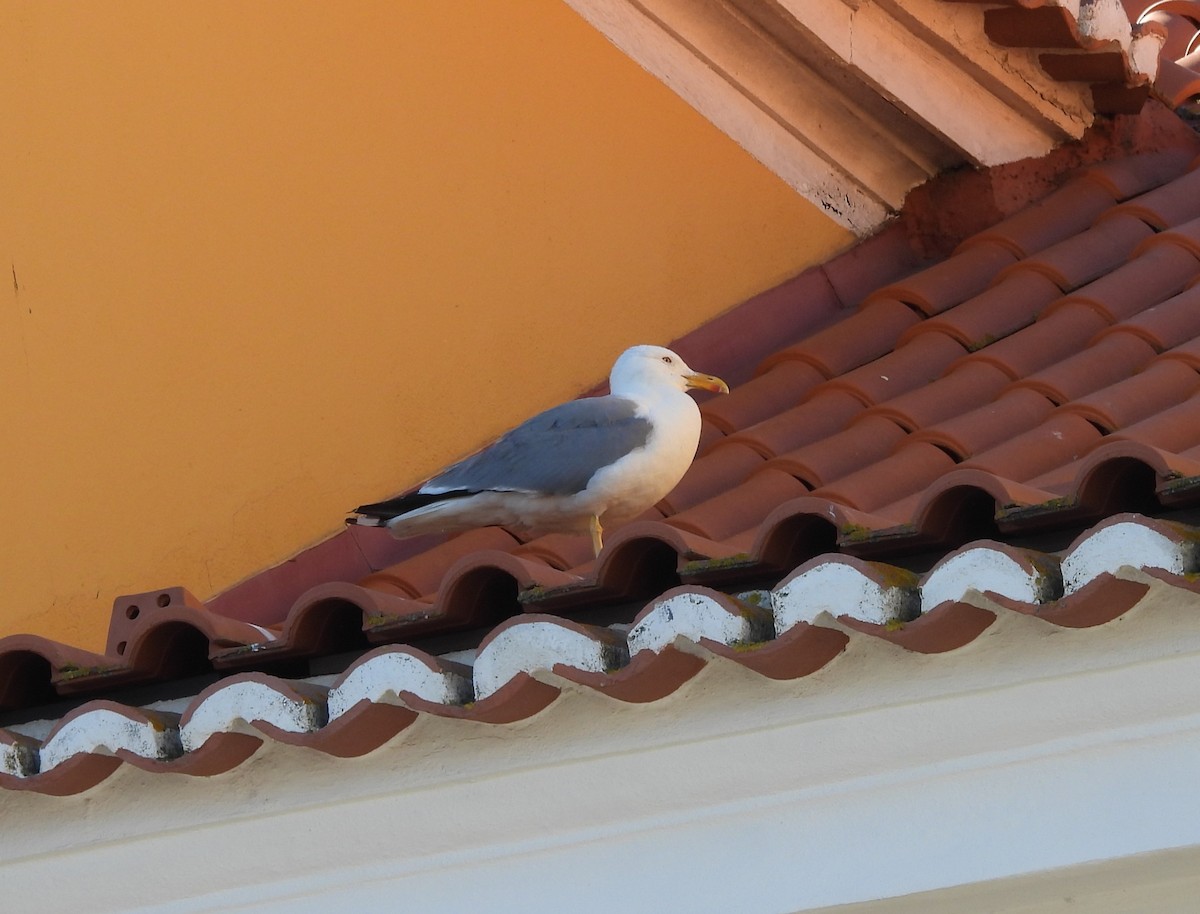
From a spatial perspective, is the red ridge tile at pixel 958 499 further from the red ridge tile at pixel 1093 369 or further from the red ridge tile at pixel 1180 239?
the red ridge tile at pixel 1180 239

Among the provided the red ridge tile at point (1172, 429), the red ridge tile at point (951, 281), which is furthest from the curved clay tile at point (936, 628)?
the red ridge tile at point (951, 281)

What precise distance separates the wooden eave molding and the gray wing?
1.55 m

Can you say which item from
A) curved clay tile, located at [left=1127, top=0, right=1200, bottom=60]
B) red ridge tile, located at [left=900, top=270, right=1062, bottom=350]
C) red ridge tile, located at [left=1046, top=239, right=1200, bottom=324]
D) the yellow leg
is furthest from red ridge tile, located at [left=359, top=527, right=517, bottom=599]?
curved clay tile, located at [left=1127, top=0, right=1200, bottom=60]

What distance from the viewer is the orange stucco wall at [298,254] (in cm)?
492

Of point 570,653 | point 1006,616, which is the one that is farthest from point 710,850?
point 1006,616

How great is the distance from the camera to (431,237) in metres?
5.34

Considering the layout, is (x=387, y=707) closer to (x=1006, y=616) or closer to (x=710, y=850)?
(x=710, y=850)

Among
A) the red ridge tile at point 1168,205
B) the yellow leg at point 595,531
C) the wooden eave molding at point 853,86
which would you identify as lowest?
the yellow leg at point 595,531

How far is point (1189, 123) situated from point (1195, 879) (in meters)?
3.29

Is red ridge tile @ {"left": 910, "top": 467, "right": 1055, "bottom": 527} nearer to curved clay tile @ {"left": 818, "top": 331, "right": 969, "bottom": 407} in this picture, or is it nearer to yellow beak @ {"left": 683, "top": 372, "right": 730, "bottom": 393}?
yellow beak @ {"left": 683, "top": 372, "right": 730, "bottom": 393}

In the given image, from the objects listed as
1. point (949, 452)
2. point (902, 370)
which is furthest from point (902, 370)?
point (949, 452)

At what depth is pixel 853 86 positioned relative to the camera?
18.1 ft

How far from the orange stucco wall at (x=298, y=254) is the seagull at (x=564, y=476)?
83 cm

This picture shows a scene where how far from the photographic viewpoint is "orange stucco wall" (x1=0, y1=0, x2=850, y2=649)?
4.92m
